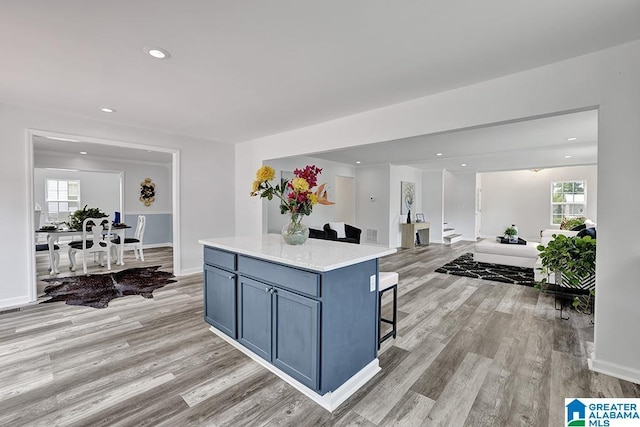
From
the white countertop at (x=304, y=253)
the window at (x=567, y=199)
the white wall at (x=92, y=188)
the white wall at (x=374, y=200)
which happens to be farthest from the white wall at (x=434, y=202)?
the white wall at (x=92, y=188)

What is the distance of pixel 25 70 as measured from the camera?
2604 mm

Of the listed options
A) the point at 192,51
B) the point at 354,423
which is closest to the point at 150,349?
the point at 354,423

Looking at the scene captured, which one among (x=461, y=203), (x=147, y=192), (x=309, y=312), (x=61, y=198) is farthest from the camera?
(x=461, y=203)

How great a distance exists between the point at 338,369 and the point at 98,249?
18.8 ft

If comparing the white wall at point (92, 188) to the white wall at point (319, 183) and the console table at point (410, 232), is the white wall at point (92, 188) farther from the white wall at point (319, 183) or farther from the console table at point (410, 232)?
the console table at point (410, 232)

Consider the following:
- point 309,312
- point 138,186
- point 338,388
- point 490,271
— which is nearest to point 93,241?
point 138,186

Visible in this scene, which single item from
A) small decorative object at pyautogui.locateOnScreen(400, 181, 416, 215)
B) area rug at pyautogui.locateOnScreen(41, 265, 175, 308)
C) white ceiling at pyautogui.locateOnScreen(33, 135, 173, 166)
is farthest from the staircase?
white ceiling at pyautogui.locateOnScreen(33, 135, 173, 166)

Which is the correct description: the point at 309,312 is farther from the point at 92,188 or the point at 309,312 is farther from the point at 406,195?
the point at 92,188

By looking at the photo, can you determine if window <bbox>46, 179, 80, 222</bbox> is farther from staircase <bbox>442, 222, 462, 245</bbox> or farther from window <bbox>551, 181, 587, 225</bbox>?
window <bbox>551, 181, 587, 225</bbox>

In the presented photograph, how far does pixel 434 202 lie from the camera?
9430mm

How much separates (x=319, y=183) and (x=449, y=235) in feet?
16.2

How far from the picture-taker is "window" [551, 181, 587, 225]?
927 cm

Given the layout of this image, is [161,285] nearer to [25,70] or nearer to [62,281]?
[62,281]

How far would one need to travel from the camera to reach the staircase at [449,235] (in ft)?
30.5
